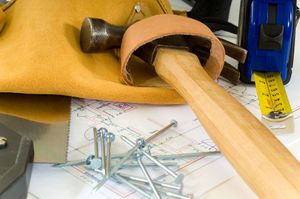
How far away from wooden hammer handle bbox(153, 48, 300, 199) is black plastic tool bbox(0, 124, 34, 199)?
16 cm

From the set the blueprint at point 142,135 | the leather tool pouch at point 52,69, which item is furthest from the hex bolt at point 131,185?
the leather tool pouch at point 52,69

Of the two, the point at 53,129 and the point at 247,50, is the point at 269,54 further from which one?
the point at 53,129

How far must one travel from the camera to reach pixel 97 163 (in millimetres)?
482

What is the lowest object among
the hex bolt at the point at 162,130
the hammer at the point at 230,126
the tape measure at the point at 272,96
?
the tape measure at the point at 272,96

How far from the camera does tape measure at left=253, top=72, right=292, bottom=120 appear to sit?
60 cm

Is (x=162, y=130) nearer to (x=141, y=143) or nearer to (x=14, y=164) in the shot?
(x=141, y=143)

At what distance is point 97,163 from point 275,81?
272 mm

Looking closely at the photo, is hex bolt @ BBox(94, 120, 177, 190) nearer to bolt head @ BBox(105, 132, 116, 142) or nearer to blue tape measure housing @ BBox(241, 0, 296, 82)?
bolt head @ BBox(105, 132, 116, 142)

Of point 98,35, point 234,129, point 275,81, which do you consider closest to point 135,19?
point 98,35

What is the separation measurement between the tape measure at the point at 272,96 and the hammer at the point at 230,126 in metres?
0.09

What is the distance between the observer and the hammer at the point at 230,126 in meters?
0.39

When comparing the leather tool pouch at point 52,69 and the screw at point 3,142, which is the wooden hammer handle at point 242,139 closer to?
the leather tool pouch at point 52,69

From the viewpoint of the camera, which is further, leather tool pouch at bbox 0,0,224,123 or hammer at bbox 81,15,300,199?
leather tool pouch at bbox 0,0,224,123

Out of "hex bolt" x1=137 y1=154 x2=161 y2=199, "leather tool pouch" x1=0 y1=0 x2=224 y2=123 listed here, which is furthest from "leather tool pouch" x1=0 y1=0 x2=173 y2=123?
"hex bolt" x1=137 y1=154 x2=161 y2=199
